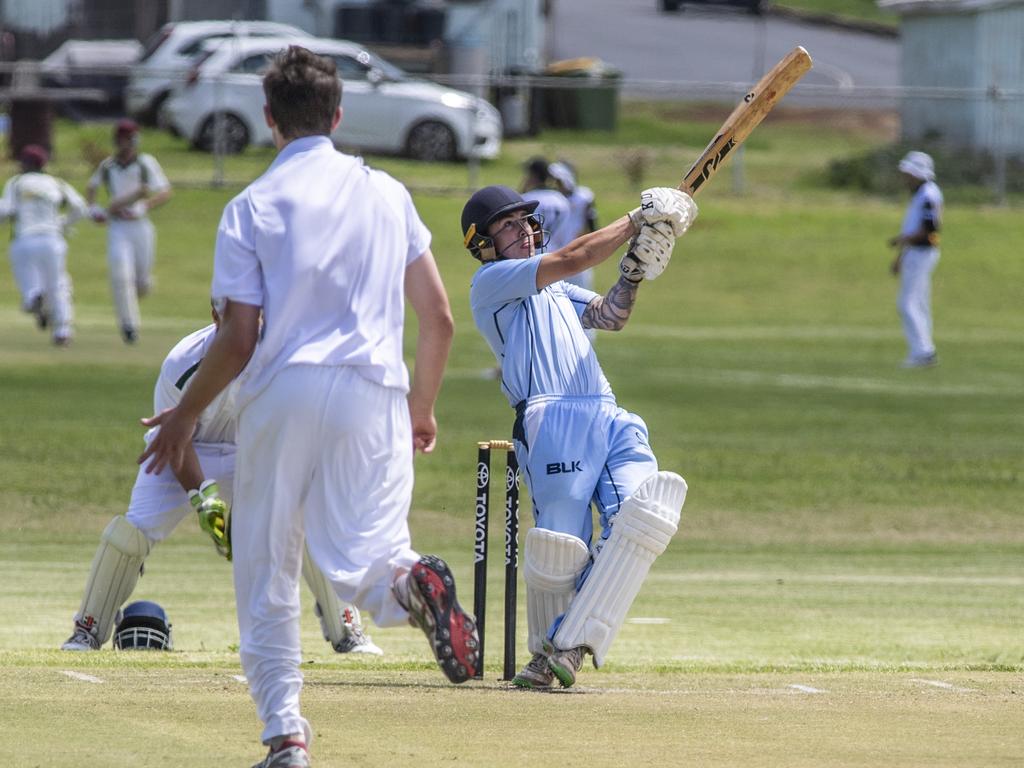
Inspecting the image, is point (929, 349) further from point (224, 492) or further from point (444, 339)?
point (444, 339)

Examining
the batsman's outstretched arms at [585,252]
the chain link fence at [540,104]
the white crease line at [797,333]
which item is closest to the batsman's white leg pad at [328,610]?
the batsman's outstretched arms at [585,252]

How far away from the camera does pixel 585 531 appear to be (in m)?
7.32

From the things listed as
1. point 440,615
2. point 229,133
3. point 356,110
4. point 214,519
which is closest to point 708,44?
point 356,110

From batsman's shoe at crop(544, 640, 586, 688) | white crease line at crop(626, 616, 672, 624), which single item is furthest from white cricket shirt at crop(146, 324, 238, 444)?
white crease line at crop(626, 616, 672, 624)

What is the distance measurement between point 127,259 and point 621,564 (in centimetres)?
1536

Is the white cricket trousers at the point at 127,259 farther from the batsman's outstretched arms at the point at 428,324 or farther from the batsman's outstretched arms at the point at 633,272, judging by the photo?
the batsman's outstretched arms at the point at 428,324

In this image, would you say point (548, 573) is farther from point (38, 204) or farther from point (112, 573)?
point (38, 204)

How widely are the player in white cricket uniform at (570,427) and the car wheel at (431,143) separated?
24.6m

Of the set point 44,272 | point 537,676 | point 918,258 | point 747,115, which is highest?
point 747,115

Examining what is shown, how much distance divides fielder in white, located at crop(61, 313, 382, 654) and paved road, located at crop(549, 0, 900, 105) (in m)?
35.4

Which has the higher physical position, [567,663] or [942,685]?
[567,663]

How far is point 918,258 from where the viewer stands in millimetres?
22375

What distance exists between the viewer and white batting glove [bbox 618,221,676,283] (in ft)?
22.9

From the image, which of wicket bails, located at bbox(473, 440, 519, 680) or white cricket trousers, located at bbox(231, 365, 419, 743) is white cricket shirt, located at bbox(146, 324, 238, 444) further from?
white cricket trousers, located at bbox(231, 365, 419, 743)
